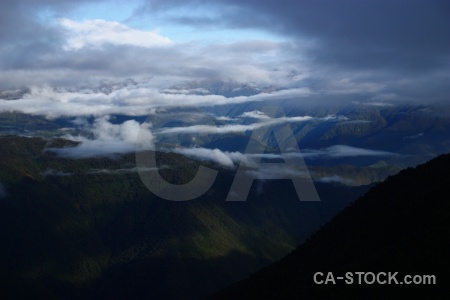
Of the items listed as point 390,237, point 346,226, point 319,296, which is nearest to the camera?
point 319,296

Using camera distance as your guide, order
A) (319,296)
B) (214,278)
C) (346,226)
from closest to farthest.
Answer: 1. (319,296)
2. (346,226)
3. (214,278)

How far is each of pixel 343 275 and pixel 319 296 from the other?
3.13m

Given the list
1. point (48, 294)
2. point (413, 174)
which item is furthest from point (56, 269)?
point (413, 174)

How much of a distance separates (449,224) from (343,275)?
10.8 metres

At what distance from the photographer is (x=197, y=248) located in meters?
193

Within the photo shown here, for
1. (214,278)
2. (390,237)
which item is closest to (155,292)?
(214,278)

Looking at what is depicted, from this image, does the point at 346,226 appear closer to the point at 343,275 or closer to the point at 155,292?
the point at 343,275

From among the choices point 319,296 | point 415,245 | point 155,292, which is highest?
point 415,245

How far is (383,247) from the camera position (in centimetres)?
5522

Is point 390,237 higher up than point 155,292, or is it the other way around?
point 390,237

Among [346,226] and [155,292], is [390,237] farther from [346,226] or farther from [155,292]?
[155,292]

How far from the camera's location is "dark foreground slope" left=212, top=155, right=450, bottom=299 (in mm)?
46875

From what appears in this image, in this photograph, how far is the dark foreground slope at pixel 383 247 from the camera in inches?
1845

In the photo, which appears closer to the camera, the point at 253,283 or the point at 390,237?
the point at 390,237
